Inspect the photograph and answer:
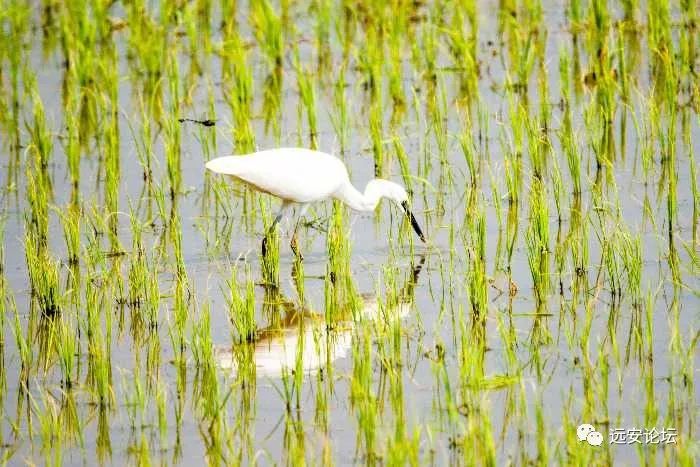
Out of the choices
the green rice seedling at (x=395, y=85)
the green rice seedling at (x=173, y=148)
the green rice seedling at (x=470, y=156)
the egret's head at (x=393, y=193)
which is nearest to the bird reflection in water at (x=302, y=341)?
the egret's head at (x=393, y=193)

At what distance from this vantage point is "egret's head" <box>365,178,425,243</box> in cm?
802

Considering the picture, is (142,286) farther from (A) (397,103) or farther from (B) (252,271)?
(A) (397,103)

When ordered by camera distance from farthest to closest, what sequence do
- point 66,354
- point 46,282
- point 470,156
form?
point 470,156
point 46,282
point 66,354

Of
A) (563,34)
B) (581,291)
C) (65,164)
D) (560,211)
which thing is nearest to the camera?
(581,291)

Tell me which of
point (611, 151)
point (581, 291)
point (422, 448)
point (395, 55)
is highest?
point (395, 55)

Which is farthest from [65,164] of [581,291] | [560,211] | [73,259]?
[581,291]

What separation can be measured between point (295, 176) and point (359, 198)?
544 mm

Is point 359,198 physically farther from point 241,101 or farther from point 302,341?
point 302,341

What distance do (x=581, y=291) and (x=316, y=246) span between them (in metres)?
1.89

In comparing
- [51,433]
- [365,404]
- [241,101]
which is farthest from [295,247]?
[365,404]

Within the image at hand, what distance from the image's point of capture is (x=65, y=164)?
981 centimetres

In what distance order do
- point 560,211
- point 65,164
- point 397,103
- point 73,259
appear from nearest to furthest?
1. point 73,259
2. point 560,211
3. point 65,164
4. point 397,103

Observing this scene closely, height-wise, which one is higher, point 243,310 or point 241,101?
point 241,101

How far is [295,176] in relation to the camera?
7.78 meters
